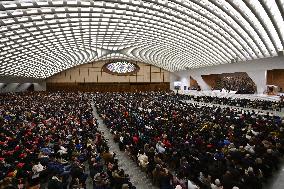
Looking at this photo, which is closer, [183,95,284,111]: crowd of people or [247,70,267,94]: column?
[183,95,284,111]: crowd of people

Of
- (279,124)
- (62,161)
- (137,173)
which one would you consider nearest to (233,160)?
(137,173)

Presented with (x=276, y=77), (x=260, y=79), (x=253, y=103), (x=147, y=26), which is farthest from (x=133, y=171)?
(x=276, y=77)

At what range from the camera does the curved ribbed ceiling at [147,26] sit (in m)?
24.0

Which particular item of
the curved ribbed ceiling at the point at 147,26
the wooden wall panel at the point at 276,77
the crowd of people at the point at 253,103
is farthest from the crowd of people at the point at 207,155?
the wooden wall panel at the point at 276,77

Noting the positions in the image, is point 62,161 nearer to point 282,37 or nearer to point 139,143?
point 139,143

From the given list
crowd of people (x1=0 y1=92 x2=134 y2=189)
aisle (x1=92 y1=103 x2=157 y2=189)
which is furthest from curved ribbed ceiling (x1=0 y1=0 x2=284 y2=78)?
aisle (x1=92 y1=103 x2=157 y2=189)

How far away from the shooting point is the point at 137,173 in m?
12.8

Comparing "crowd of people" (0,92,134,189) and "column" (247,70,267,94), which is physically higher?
"column" (247,70,267,94)

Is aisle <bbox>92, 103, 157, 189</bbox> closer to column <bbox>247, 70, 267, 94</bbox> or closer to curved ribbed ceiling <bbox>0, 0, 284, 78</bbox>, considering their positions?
curved ribbed ceiling <bbox>0, 0, 284, 78</bbox>

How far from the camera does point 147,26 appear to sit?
3622 cm

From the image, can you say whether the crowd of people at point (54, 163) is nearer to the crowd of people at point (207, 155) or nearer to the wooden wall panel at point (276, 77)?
the crowd of people at point (207, 155)

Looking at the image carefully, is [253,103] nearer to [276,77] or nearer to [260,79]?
[260,79]

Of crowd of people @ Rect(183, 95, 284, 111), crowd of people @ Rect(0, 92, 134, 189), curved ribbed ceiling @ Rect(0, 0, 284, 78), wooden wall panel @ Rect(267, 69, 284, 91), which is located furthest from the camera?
wooden wall panel @ Rect(267, 69, 284, 91)

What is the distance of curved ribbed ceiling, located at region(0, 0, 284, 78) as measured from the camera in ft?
78.6
